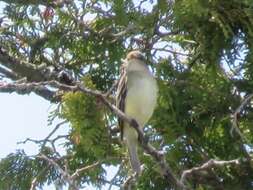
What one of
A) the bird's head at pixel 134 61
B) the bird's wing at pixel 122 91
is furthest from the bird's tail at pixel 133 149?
the bird's head at pixel 134 61

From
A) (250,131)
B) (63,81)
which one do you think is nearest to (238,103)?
(250,131)

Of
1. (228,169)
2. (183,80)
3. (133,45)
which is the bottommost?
(228,169)

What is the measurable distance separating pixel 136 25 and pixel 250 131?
30.2 inches

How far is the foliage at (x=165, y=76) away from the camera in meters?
4.32

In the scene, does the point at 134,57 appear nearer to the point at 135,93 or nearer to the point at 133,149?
the point at 135,93

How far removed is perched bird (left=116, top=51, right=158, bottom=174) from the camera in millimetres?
4586

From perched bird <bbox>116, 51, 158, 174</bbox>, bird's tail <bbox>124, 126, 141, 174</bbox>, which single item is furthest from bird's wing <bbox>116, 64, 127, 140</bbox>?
bird's tail <bbox>124, 126, 141, 174</bbox>

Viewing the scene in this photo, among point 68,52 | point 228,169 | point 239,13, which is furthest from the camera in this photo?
point 68,52

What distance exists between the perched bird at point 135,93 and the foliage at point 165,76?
5 centimetres

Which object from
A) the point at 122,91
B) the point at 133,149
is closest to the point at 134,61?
the point at 122,91

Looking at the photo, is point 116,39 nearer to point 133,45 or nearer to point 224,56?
point 133,45

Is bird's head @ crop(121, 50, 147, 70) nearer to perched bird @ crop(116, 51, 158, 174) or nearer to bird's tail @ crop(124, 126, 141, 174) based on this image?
perched bird @ crop(116, 51, 158, 174)

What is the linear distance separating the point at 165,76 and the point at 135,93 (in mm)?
286

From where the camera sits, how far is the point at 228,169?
180 inches
